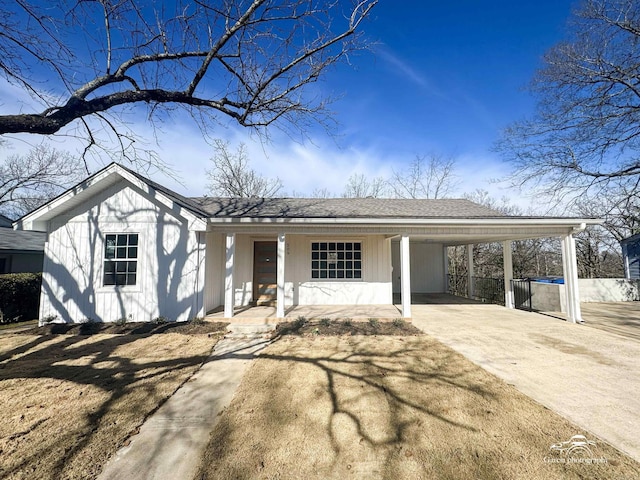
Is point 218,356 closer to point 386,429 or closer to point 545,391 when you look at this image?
point 386,429

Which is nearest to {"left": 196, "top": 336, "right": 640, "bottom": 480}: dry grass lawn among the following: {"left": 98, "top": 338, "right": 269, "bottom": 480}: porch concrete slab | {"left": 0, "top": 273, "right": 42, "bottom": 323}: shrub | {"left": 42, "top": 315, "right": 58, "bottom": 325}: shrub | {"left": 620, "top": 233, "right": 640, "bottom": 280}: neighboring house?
{"left": 98, "top": 338, "right": 269, "bottom": 480}: porch concrete slab

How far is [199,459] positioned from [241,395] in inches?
47.6

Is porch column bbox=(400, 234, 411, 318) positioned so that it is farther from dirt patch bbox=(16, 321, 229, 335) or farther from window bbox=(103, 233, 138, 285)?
window bbox=(103, 233, 138, 285)

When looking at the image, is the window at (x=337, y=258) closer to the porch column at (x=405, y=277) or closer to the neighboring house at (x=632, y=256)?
the porch column at (x=405, y=277)

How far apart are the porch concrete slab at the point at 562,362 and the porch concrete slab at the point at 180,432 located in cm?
399

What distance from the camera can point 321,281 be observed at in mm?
9672

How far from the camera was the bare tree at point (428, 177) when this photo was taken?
22250mm

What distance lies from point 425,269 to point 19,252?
1951cm

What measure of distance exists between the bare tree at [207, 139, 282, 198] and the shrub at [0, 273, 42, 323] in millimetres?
14910

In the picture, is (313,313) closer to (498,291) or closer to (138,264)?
(138,264)

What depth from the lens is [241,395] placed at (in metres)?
3.68

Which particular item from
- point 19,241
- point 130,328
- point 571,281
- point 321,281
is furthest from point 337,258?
point 19,241

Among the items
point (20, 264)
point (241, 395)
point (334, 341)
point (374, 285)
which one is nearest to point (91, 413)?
point (241, 395)

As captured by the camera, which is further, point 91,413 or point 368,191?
point 368,191
